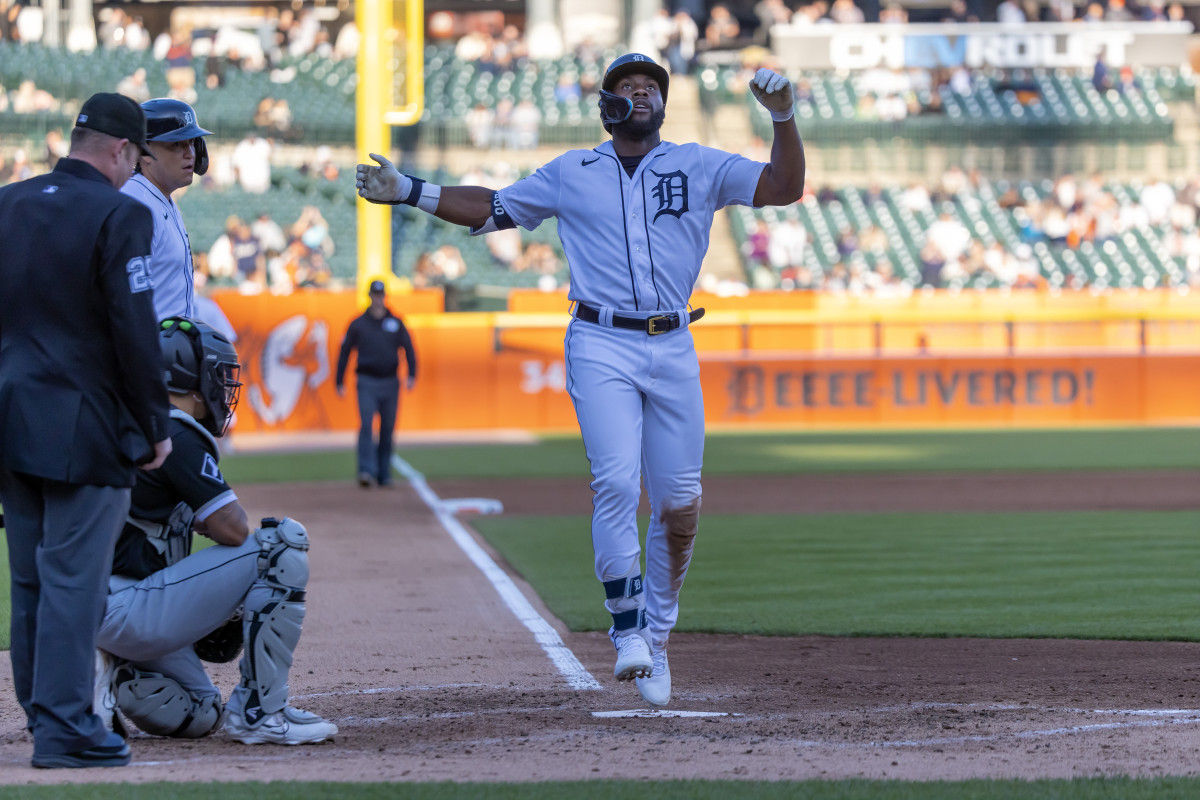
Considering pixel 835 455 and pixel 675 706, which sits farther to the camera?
pixel 835 455

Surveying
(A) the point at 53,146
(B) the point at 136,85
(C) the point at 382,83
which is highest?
(B) the point at 136,85

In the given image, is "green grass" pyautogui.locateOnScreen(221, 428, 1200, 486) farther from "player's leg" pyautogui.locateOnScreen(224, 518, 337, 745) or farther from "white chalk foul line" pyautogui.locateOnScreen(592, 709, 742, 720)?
"player's leg" pyautogui.locateOnScreen(224, 518, 337, 745)

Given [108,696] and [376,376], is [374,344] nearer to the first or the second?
[376,376]

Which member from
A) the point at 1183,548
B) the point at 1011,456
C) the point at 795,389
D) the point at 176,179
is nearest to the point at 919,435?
the point at 795,389

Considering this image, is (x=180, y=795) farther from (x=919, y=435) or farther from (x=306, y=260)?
(x=306, y=260)

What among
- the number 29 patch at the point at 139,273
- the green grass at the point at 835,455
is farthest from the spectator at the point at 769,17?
the number 29 patch at the point at 139,273

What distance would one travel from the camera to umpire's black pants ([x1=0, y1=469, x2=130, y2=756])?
3844mm

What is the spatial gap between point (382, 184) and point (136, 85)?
23035 millimetres

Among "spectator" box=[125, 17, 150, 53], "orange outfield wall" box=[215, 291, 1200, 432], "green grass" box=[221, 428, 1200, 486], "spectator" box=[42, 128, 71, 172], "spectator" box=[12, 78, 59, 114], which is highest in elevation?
"spectator" box=[125, 17, 150, 53]

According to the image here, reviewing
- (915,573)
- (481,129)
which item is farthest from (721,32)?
(915,573)

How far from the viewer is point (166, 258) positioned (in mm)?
5117

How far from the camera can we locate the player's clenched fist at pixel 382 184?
201 inches

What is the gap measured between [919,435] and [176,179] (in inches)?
682

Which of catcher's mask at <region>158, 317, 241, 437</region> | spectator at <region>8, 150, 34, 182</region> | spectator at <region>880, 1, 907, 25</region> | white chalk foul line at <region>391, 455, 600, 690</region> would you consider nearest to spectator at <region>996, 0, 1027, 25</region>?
spectator at <region>880, 1, 907, 25</region>
